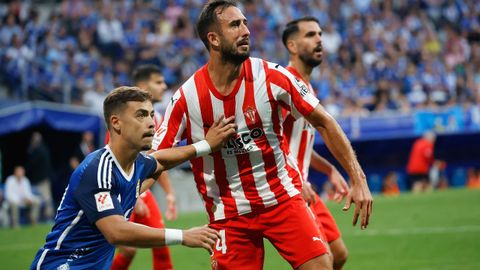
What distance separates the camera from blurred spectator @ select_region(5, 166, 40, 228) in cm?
2041

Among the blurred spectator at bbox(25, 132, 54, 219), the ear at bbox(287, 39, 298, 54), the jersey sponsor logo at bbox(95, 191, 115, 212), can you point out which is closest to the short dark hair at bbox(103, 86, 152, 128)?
the jersey sponsor logo at bbox(95, 191, 115, 212)

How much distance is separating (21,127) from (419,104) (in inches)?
449

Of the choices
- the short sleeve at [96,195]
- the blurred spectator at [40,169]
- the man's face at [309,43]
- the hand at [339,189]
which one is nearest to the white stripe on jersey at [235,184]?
the short sleeve at [96,195]

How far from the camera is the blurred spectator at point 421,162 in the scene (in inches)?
888

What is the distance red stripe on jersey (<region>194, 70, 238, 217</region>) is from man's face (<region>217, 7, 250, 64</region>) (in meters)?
0.30

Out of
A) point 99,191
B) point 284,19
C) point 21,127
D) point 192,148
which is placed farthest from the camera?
point 284,19

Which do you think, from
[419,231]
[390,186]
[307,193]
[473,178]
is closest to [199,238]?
[307,193]

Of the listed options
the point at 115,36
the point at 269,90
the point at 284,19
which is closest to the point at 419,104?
the point at 284,19

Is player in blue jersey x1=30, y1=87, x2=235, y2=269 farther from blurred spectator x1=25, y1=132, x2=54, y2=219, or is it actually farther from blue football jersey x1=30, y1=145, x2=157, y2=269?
blurred spectator x1=25, y1=132, x2=54, y2=219

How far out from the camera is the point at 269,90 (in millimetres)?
6246

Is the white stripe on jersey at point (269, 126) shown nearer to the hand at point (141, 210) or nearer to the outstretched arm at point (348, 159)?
the outstretched arm at point (348, 159)

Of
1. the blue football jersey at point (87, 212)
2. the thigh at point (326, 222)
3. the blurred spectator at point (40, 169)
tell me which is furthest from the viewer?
the blurred spectator at point (40, 169)

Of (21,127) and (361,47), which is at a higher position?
(361,47)

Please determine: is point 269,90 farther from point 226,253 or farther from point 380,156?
point 380,156
